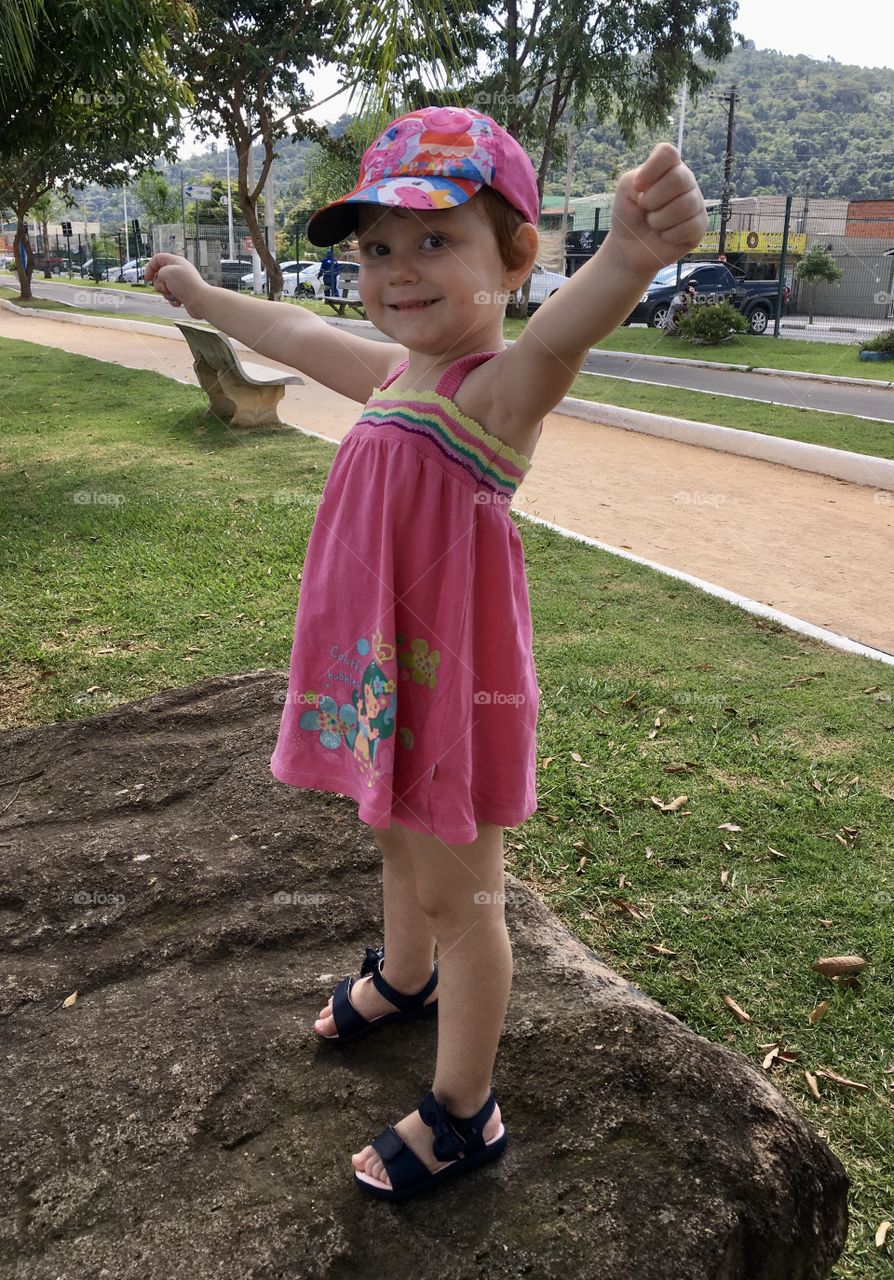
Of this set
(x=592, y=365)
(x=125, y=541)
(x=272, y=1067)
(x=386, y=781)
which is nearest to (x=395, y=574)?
(x=386, y=781)

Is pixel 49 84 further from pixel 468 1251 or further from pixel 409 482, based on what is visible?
pixel 468 1251

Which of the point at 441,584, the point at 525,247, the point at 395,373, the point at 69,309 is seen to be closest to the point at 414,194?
the point at 525,247

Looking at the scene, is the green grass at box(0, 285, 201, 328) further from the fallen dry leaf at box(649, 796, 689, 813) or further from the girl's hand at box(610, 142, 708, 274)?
the girl's hand at box(610, 142, 708, 274)

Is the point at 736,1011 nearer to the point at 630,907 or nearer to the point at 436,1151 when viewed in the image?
the point at 630,907

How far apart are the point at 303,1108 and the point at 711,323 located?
16709mm

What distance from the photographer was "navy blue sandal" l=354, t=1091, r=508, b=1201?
1772 mm

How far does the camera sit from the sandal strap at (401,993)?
85.8 inches

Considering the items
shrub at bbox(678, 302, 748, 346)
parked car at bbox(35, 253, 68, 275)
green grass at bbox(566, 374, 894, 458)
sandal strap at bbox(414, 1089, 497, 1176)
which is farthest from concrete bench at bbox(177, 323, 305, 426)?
parked car at bbox(35, 253, 68, 275)

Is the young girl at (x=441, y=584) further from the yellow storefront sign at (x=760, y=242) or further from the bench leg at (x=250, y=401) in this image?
the yellow storefront sign at (x=760, y=242)

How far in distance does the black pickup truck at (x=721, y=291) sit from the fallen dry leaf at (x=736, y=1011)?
19462 millimetres

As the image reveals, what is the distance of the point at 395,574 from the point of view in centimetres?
171

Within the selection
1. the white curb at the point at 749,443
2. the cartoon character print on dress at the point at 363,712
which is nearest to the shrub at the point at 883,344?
the white curb at the point at 749,443

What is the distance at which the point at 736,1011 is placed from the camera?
2627 millimetres

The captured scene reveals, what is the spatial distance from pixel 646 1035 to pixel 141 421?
9.33 m
